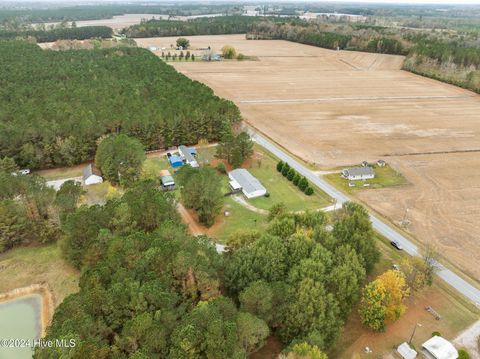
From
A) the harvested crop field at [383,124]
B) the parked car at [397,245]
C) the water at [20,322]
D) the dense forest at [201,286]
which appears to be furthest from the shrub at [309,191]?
the water at [20,322]

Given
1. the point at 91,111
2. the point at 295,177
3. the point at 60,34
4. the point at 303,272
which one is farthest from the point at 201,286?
the point at 60,34

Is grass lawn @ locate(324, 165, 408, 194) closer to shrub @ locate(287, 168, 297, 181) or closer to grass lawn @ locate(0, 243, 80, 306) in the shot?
shrub @ locate(287, 168, 297, 181)

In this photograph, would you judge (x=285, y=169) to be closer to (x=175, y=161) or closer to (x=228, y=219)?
(x=228, y=219)

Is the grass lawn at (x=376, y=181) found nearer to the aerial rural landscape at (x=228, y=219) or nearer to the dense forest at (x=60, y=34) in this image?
the aerial rural landscape at (x=228, y=219)

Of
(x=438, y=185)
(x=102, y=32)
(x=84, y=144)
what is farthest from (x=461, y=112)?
(x=102, y=32)

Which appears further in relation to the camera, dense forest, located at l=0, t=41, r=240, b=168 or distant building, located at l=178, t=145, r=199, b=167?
distant building, located at l=178, t=145, r=199, b=167

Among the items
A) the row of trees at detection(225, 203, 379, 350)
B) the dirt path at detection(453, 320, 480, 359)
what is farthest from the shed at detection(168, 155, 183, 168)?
the dirt path at detection(453, 320, 480, 359)

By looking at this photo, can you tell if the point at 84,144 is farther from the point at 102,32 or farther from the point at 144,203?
the point at 102,32
